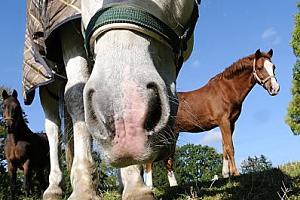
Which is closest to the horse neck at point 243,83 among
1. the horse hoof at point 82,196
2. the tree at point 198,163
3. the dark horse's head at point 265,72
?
the dark horse's head at point 265,72

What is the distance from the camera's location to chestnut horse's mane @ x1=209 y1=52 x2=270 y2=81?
995cm

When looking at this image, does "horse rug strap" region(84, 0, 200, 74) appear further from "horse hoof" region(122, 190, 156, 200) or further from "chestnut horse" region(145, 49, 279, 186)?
"chestnut horse" region(145, 49, 279, 186)

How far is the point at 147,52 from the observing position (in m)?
2.16

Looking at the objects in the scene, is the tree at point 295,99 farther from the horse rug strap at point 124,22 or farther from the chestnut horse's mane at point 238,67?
the horse rug strap at point 124,22

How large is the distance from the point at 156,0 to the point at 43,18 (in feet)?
3.74

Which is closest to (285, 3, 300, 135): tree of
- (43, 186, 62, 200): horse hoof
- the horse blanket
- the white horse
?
(43, 186, 62, 200): horse hoof

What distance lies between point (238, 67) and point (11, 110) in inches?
177

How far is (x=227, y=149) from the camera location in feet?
31.3

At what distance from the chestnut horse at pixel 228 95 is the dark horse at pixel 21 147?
8.32 ft

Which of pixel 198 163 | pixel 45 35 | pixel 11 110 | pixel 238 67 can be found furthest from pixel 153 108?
pixel 198 163

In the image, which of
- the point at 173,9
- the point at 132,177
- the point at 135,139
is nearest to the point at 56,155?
the point at 132,177

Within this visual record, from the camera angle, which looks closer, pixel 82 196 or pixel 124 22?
pixel 124 22

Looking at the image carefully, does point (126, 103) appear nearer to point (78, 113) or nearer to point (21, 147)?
point (78, 113)

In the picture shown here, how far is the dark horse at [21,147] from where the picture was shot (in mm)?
9250
